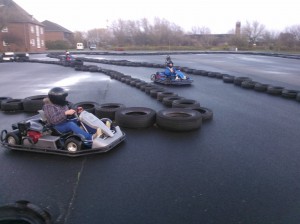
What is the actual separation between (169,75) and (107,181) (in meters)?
8.95

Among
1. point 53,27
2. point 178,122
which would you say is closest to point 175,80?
point 178,122

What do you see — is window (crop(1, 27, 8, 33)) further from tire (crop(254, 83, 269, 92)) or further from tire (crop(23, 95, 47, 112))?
tire (crop(254, 83, 269, 92))

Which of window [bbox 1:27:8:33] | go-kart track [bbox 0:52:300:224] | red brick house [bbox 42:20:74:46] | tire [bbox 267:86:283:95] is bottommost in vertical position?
go-kart track [bbox 0:52:300:224]

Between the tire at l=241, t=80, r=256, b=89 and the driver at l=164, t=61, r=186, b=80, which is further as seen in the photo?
the driver at l=164, t=61, r=186, b=80

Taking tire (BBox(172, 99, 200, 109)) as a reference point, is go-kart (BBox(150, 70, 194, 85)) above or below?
above

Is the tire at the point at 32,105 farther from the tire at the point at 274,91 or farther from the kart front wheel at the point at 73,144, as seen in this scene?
the tire at the point at 274,91

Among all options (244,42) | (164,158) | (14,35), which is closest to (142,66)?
(164,158)

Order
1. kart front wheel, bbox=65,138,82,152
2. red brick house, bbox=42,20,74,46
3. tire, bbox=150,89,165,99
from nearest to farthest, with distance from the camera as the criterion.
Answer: kart front wheel, bbox=65,138,82,152
tire, bbox=150,89,165,99
red brick house, bbox=42,20,74,46

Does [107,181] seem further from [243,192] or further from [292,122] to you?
[292,122]

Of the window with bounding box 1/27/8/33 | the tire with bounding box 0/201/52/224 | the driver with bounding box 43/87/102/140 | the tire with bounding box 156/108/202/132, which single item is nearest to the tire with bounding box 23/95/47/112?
the driver with bounding box 43/87/102/140

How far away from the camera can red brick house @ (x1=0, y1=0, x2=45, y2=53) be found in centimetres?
4328

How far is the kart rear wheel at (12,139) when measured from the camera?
4848mm

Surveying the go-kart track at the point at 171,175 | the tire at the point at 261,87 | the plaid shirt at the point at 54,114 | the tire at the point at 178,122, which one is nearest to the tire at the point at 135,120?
the go-kart track at the point at 171,175

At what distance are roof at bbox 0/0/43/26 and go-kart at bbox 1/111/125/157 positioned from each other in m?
45.2
